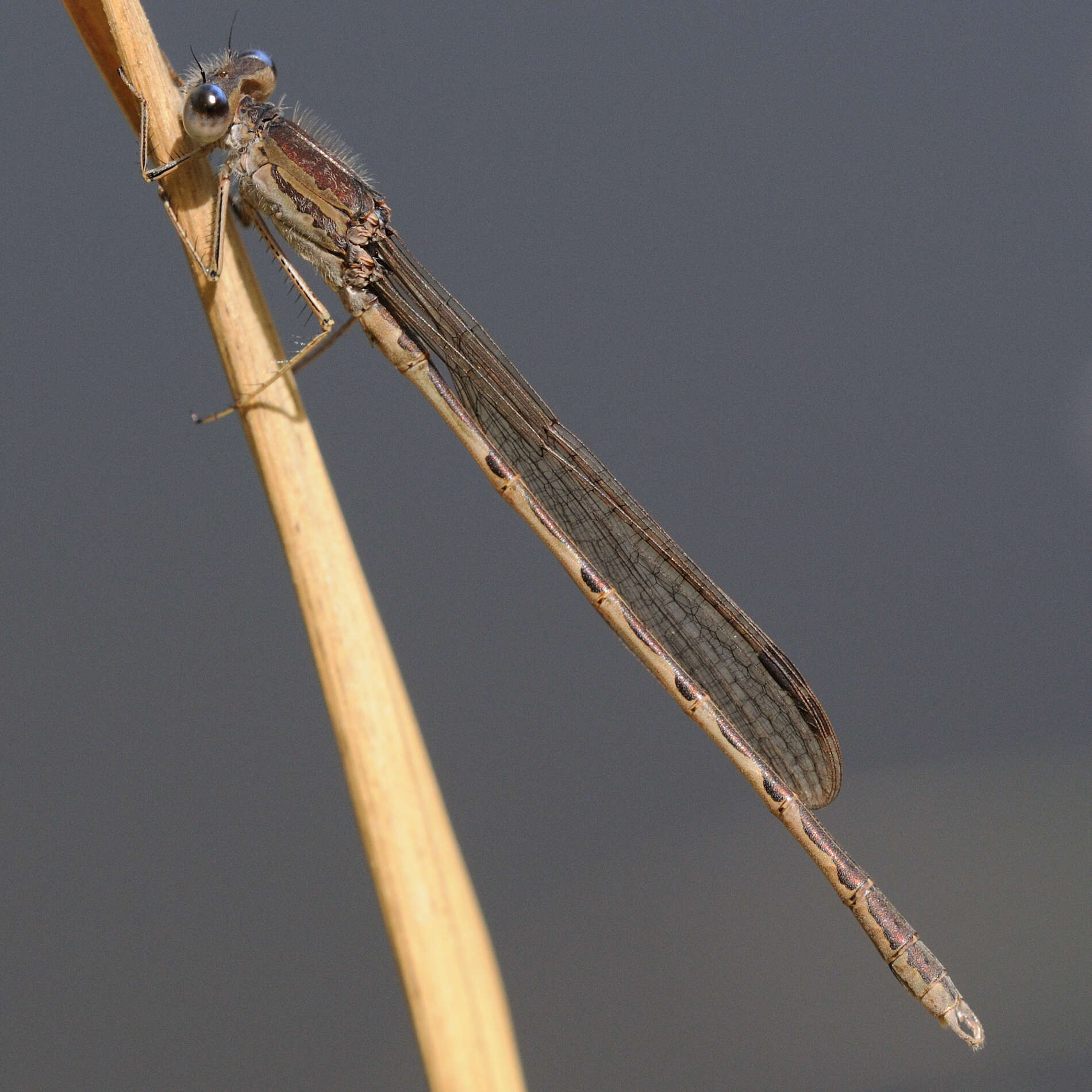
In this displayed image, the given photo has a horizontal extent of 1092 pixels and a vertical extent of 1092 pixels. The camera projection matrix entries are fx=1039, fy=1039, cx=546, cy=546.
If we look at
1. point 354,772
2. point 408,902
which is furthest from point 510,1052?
point 354,772

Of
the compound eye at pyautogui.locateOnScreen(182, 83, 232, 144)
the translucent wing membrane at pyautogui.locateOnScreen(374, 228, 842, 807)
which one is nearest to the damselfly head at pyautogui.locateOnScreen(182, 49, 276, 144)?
the compound eye at pyautogui.locateOnScreen(182, 83, 232, 144)

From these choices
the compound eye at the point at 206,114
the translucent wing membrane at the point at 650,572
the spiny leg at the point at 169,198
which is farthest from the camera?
the translucent wing membrane at the point at 650,572

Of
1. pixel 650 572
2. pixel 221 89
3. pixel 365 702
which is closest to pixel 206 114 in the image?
pixel 221 89

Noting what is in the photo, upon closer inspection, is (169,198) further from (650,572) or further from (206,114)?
(650,572)

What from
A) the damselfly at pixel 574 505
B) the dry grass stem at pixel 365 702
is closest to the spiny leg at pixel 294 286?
the damselfly at pixel 574 505

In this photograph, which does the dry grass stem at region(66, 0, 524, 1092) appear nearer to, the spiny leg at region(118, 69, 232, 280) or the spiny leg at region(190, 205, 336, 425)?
the spiny leg at region(118, 69, 232, 280)

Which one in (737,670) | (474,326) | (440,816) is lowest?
(440,816)

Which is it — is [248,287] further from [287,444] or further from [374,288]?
[374,288]

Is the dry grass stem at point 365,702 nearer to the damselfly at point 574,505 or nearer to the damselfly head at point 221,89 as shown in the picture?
the damselfly head at point 221,89
